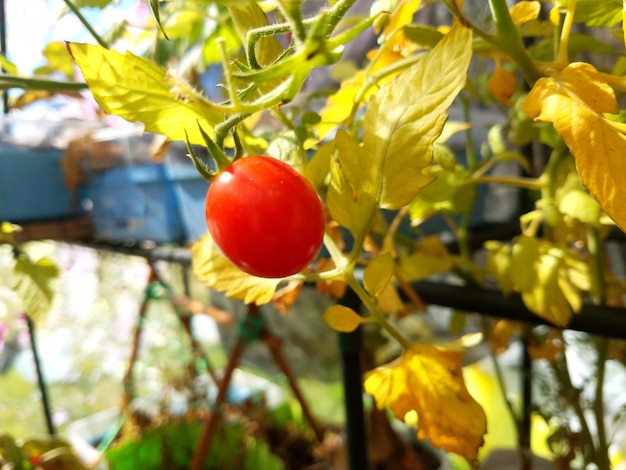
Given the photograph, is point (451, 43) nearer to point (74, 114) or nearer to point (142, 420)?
point (142, 420)

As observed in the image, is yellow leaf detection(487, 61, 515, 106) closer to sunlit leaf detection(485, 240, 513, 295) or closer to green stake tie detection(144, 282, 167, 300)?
sunlit leaf detection(485, 240, 513, 295)

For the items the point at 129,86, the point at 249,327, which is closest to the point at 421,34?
the point at 129,86

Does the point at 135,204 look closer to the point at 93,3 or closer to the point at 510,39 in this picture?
the point at 93,3

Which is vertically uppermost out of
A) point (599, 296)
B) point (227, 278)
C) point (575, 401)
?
point (227, 278)

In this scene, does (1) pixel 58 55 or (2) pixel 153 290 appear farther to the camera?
(2) pixel 153 290

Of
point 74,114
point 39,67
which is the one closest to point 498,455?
point 39,67
